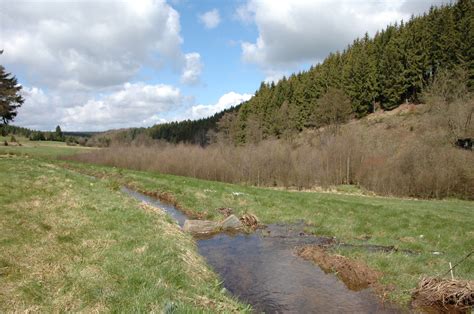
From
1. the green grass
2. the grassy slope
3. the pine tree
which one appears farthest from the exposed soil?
the pine tree

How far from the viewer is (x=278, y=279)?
11492 millimetres

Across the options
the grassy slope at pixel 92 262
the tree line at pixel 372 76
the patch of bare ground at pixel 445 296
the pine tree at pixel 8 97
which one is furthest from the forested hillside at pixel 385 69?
the patch of bare ground at pixel 445 296

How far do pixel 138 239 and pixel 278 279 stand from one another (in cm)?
459

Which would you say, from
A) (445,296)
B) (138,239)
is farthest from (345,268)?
(138,239)

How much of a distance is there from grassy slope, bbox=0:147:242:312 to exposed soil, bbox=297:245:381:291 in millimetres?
4387

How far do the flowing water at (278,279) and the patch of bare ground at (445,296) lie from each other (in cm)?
99

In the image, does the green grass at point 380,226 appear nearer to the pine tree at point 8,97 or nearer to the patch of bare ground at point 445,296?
the patch of bare ground at point 445,296

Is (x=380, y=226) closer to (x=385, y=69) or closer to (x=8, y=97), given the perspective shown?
(x=8, y=97)

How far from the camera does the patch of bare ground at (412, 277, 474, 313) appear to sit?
9.61 meters

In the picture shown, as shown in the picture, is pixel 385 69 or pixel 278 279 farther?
pixel 385 69

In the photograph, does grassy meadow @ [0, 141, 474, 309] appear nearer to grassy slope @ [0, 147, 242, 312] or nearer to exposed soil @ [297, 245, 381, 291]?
grassy slope @ [0, 147, 242, 312]

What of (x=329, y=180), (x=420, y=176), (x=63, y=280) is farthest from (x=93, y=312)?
(x=329, y=180)

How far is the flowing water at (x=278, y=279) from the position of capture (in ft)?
31.8

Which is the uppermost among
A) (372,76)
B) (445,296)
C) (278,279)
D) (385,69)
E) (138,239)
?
(385,69)
